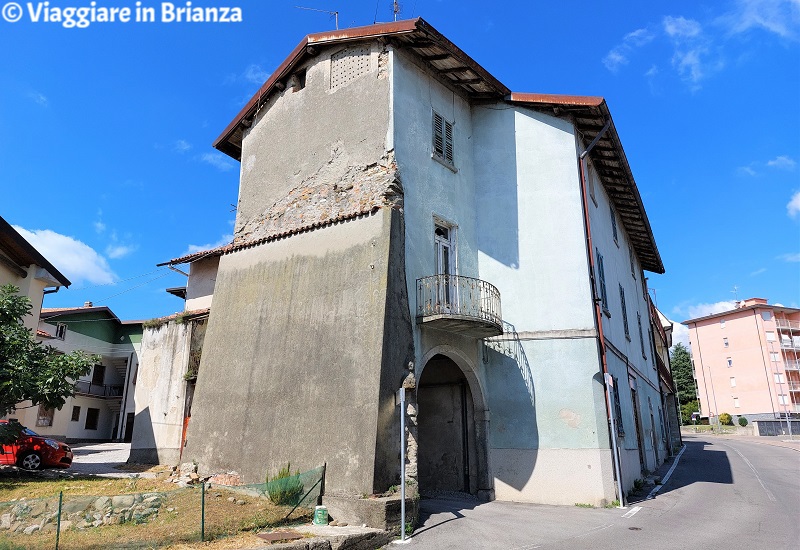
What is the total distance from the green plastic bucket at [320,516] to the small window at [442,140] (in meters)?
8.65

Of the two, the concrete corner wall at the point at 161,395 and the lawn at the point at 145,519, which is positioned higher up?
the concrete corner wall at the point at 161,395

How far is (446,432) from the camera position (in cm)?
1470

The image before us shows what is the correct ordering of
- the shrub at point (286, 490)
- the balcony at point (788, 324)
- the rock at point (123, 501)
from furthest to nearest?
1. the balcony at point (788, 324)
2. the shrub at point (286, 490)
3. the rock at point (123, 501)

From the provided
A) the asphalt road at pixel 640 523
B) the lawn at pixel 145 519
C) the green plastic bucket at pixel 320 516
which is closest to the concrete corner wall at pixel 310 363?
the green plastic bucket at pixel 320 516

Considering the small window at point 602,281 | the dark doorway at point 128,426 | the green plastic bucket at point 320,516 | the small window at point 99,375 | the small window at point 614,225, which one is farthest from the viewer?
the small window at point 99,375

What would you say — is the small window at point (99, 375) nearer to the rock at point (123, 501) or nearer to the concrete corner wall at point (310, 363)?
the concrete corner wall at point (310, 363)

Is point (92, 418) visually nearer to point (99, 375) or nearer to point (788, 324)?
point (99, 375)

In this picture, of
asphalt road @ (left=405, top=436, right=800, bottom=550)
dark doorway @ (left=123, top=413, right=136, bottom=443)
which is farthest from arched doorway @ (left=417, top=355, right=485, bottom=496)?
dark doorway @ (left=123, top=413, right=136, bottom=443)

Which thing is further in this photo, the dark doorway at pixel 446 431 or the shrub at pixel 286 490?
the dark doorway at pixel 446 431

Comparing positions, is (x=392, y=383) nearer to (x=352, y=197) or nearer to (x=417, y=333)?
(x=417, y=333)

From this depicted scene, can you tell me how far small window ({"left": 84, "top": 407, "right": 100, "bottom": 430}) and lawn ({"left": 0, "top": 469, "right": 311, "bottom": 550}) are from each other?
26074 mm

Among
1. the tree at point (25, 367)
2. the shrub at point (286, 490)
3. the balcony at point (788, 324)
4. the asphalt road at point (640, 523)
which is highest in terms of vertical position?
the balcony at point (788, 324)

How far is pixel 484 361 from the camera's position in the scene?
14.1 metres

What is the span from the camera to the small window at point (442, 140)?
1425 cm
